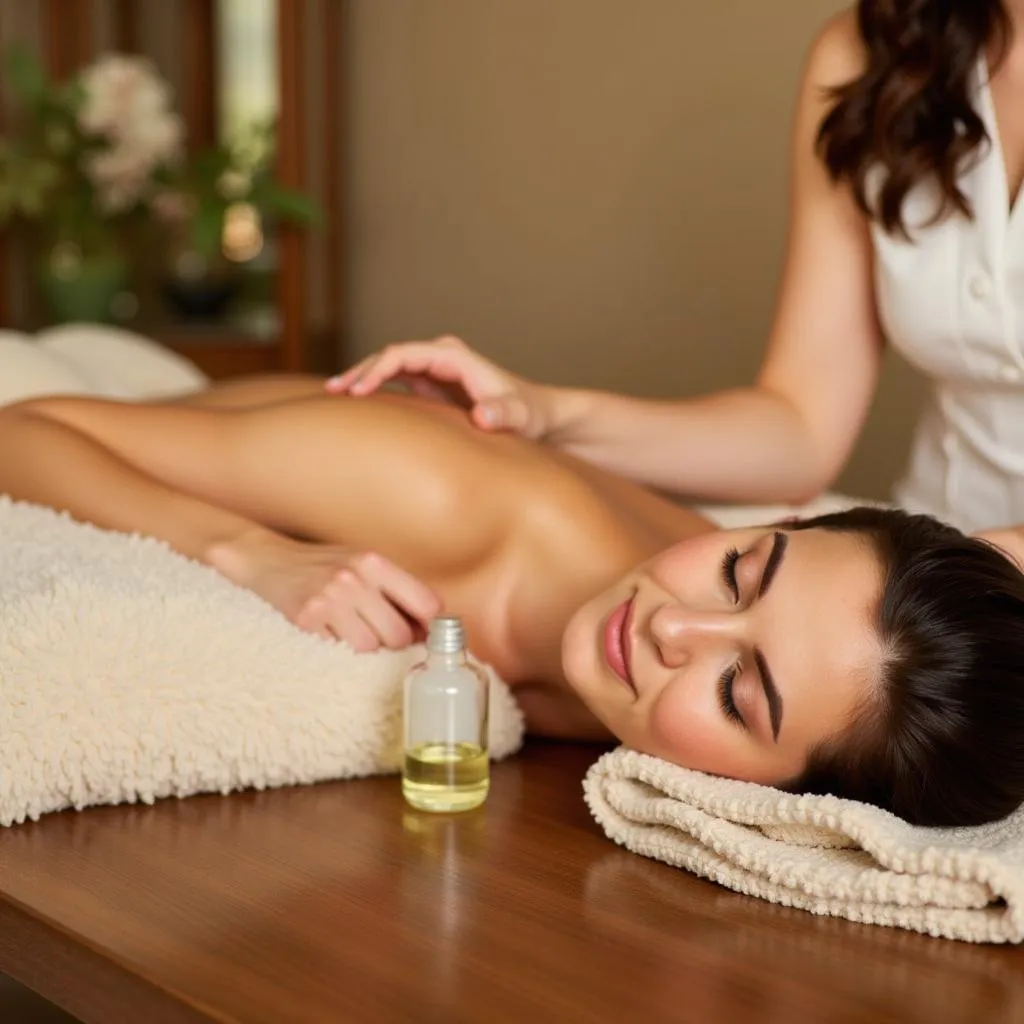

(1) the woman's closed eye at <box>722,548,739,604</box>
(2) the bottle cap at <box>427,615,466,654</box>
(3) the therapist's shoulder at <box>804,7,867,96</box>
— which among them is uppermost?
(3) the therapist's shoulder at <box>804,7,867,96</box>

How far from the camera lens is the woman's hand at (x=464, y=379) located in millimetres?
1704

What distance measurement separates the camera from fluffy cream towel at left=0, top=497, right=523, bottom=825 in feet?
4.16

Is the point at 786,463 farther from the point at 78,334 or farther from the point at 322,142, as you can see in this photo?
the point at 322,142

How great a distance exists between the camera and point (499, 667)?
5.15 feet

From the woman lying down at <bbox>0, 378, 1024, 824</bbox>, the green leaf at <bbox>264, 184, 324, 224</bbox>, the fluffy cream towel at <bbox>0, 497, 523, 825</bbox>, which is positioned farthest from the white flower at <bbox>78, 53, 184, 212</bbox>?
the fluffy cream towel at <bbox>0, 497, 523, 825</bbox>

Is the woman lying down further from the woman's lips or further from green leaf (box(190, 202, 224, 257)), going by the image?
green leaf (box(190, 202, 224, 257))

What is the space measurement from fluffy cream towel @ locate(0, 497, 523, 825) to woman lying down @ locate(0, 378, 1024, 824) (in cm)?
8

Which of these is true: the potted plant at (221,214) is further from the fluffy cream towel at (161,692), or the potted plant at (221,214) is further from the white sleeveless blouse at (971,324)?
the fluffy cream towel at (161,692)

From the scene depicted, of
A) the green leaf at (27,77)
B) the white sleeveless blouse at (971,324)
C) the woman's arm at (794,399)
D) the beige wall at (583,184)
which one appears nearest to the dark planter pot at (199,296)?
the beige wall at (583,184)

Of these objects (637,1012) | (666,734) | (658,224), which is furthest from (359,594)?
(658,224)

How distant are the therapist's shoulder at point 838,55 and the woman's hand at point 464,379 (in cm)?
54

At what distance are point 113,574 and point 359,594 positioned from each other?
0.23 m

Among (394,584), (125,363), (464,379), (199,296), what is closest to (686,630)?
(394,584)

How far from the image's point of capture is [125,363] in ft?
8.32
